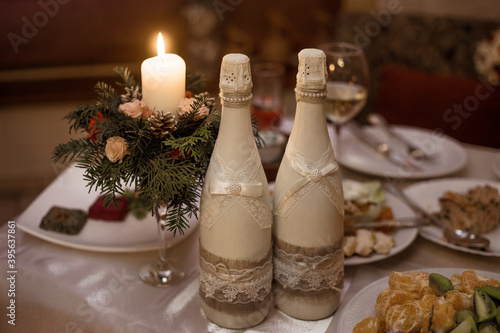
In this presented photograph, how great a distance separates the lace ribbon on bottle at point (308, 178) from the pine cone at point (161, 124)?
0.59ft

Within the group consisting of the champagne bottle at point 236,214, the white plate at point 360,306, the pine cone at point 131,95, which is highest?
the pine cone at point 131,95

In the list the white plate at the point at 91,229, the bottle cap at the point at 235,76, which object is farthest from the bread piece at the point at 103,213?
the bottle cap at the point at 235,76

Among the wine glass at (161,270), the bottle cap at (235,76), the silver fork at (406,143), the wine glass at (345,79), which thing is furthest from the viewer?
the silver fork at (406,143)

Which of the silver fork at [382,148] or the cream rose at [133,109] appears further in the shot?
the silver fork at [382,148]

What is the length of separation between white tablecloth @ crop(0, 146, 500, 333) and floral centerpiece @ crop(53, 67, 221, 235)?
0.17 meters

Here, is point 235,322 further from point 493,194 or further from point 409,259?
point 493,194

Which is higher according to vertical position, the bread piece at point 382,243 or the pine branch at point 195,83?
the pine branch at point 195,83

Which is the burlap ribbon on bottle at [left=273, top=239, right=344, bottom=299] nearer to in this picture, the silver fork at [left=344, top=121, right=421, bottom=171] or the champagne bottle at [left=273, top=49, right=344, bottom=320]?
the champagne bottle at [left=273, top=49, right=344, bottom=320]

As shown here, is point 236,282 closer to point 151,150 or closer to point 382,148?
point 151,150

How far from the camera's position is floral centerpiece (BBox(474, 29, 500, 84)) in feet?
7.44

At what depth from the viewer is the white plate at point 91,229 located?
3.30ft

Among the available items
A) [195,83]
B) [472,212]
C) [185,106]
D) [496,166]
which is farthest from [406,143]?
[185,106]

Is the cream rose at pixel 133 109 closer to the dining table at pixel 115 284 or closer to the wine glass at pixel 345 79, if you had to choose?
the dining table at pixel 115 284

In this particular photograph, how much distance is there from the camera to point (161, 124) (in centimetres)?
77
